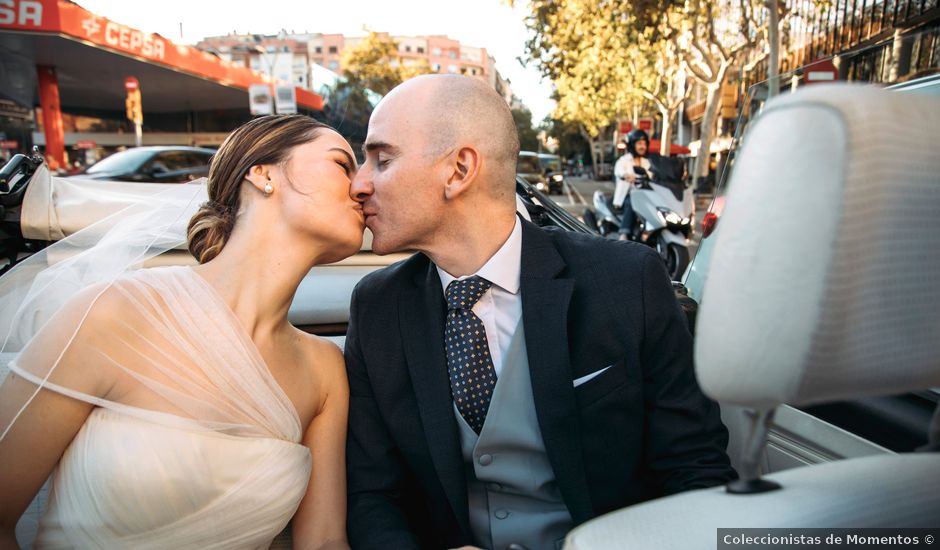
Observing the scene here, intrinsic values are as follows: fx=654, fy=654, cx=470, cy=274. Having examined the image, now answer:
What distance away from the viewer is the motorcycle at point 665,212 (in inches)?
293

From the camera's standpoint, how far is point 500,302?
6.23ft

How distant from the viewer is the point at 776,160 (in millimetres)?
661

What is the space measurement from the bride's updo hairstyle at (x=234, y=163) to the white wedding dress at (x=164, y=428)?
22cm

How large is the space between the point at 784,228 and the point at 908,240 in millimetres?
156

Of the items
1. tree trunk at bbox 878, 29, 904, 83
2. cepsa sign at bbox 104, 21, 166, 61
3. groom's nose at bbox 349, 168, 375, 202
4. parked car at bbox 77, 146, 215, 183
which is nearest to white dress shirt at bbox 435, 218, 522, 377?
groom's nose at bbox 349, 168, 375, 202

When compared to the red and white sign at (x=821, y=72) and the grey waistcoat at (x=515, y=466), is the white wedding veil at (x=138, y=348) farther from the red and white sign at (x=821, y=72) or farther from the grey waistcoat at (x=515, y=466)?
the red and white sign at (x=821, y=72)

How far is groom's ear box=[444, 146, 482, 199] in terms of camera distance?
195 centimetres

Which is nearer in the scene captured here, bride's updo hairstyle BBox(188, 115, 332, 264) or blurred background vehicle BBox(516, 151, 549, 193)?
bride's updo hairstyle BBox(188, 115, 332, 264)

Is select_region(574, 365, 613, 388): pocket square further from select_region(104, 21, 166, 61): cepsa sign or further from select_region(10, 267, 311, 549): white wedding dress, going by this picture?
select_region(104, 21, 166, 61): cepsa sign

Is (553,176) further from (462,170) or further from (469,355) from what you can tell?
(469,355)

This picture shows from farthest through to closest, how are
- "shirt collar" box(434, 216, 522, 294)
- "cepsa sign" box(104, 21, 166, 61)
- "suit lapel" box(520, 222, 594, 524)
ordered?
"cepsa sign" box(104, 21, 166, 61) < "shirt collar" box(434, 216, 522, 294) < "suit lapel" box(520, 222, 594, 524)

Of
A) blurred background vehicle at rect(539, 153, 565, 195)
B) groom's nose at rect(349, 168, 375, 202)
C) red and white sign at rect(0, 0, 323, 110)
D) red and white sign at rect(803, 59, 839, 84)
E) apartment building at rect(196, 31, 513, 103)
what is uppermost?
apartment building at rect(196, 31, 513, 103)

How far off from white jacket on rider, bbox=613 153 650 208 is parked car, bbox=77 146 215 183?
599 cm

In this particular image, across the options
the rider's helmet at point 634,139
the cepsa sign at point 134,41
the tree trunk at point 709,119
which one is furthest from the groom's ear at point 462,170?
the cepsa sign at point 134,41
